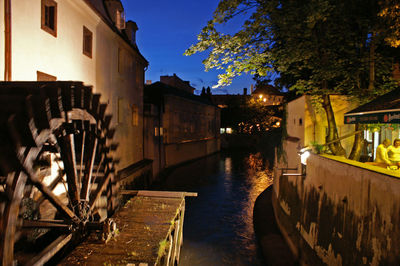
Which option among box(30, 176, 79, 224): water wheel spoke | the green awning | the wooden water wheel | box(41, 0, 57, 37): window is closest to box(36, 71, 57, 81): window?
box(41, 0, 57, 37): window

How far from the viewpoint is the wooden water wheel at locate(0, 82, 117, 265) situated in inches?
153

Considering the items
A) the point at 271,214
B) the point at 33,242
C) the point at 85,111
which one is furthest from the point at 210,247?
the point at 85,111

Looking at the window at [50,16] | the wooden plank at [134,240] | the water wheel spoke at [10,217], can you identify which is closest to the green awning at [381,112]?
the wooden plank at [134,240]

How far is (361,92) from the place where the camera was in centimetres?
966

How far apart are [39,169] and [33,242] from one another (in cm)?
187

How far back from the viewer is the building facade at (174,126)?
21.5 metres

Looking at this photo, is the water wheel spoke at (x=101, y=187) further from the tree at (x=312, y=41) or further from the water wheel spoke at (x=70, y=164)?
the tree at (x=312, y=41)

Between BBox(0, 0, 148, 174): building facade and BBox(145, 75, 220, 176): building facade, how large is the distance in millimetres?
3402

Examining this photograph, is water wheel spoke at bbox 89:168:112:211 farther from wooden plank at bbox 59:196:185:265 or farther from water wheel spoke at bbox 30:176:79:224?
water wheel spoke at bbox 30:176:79:224

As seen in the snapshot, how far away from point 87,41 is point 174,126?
1714cm

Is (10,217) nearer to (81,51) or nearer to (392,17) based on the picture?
(81,51)

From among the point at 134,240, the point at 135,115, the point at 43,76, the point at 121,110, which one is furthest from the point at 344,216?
the point at 135,115

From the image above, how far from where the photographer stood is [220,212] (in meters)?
15.7

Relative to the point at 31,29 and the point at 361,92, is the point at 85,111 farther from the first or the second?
the point at 361,92
